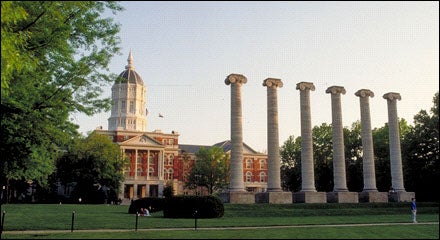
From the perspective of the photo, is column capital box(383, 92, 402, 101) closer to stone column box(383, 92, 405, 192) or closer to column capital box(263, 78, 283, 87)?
stone column box(383, 92, 405, 192)

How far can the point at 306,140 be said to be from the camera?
2057 inches

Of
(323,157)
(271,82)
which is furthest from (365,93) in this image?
(323,157)

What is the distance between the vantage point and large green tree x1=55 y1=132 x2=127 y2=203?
7744 cm

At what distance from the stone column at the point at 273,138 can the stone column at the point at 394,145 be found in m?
17.7

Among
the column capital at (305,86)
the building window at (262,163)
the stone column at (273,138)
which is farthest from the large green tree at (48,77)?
the building window at (262,163)

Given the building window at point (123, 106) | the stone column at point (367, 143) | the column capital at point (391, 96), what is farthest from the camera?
the building window at point (123, 106)

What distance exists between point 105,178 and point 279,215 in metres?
49.6

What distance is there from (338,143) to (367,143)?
193 inches

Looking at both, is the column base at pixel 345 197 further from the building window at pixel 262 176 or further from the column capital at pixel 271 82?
the building window at pixel 262 176

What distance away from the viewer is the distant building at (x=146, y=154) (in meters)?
112

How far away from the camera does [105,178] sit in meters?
78.8

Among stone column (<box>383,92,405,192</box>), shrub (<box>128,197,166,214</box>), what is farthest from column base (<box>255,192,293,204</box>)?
stone column (<box>383,92,405,192</box>)

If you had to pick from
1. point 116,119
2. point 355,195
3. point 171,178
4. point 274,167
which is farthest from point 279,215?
point 116,119

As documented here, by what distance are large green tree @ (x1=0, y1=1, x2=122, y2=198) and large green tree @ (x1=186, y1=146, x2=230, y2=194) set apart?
86570mm
